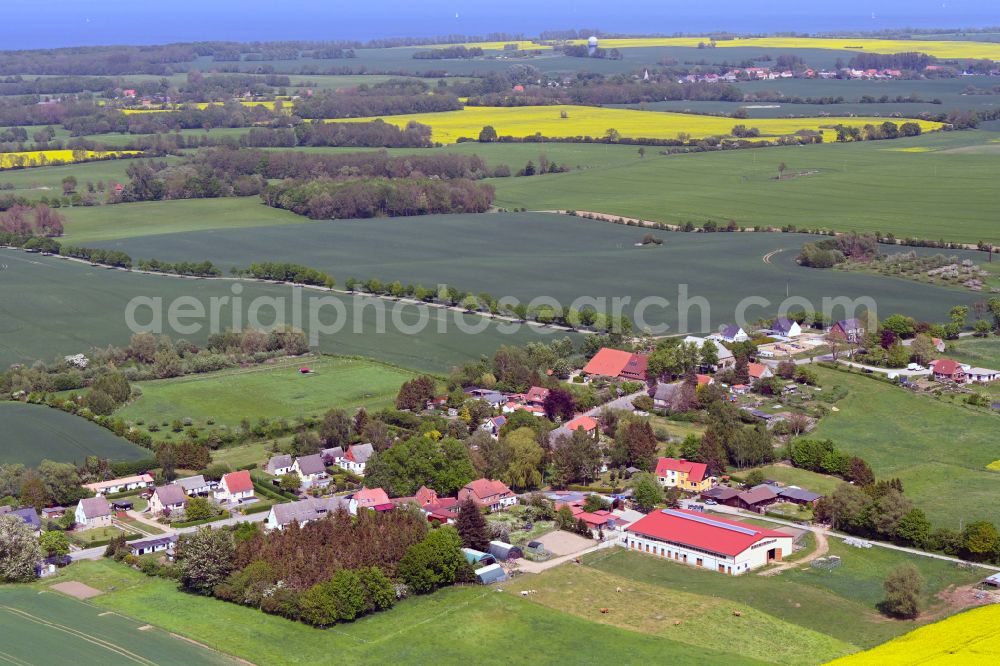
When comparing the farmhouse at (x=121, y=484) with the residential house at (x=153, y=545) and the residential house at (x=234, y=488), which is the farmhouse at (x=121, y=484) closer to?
the residential house at (x=234, y=488)

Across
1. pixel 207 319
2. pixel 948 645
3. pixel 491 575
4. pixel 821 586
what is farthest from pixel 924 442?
pixel 207 319

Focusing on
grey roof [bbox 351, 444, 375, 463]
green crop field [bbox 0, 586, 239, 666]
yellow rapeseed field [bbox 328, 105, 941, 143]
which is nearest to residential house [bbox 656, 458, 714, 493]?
grey roof [bbox 351, 444, 375, 463]

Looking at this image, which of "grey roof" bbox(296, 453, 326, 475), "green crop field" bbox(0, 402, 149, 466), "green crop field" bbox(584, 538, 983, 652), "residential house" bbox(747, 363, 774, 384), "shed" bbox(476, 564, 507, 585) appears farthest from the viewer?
"residential house" bbox(747, 363, 774, 384)

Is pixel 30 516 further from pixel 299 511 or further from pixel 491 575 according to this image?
pixel 491 575

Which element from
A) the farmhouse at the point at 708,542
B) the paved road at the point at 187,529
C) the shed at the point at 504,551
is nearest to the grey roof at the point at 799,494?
the farmhouse at the point at 708,542

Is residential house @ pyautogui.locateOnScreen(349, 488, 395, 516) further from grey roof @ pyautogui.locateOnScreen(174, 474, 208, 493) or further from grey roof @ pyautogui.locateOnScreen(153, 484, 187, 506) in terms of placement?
grey roof @ pyautogui.locateOnScreen(153, 484, 187, 506)

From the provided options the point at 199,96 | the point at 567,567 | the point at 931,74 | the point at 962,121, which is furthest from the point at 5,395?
the point at 931,74

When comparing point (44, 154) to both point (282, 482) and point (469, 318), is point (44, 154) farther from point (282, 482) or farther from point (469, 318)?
point (282, 482)
